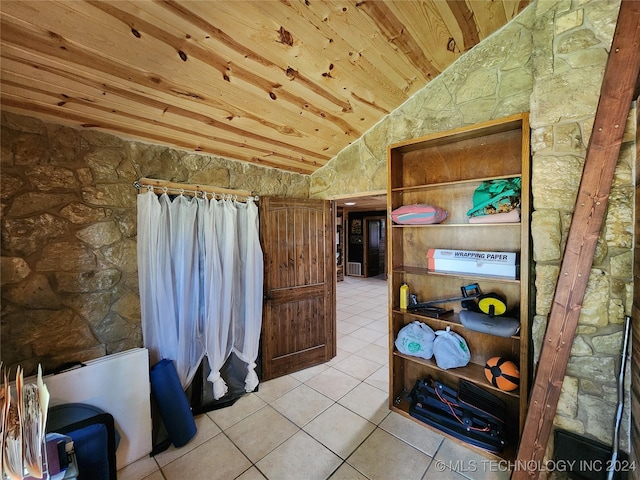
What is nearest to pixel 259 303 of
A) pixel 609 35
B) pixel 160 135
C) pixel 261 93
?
pixel 160 135

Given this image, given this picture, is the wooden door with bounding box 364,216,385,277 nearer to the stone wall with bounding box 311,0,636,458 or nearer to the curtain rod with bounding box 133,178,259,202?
the curtain rod with bounding box 133,178,259,202

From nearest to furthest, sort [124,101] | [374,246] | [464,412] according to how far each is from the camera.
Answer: [124,101] < [464,412] < [374,246]

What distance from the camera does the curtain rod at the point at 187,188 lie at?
1957 millimetres

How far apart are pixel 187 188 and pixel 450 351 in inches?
101

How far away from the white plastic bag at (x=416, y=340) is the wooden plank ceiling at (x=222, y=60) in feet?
6.38

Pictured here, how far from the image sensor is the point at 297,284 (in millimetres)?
2783

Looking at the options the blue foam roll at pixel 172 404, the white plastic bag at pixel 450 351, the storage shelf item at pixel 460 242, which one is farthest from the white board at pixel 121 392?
the white plastic bag at pixel 450 351

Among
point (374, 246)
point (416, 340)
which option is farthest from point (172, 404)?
point (374, 246)

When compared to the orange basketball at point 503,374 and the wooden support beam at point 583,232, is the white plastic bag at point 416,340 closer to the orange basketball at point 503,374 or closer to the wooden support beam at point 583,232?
the orange basketball at point 503,374

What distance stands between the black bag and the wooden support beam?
1.17ft

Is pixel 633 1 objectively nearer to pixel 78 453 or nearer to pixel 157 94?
pixel 157 94

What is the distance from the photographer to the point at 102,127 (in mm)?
1707

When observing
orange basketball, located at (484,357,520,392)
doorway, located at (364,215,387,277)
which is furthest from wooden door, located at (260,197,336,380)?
doorway, located at (364,215,387,277)

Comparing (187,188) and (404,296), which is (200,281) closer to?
(187,188)
